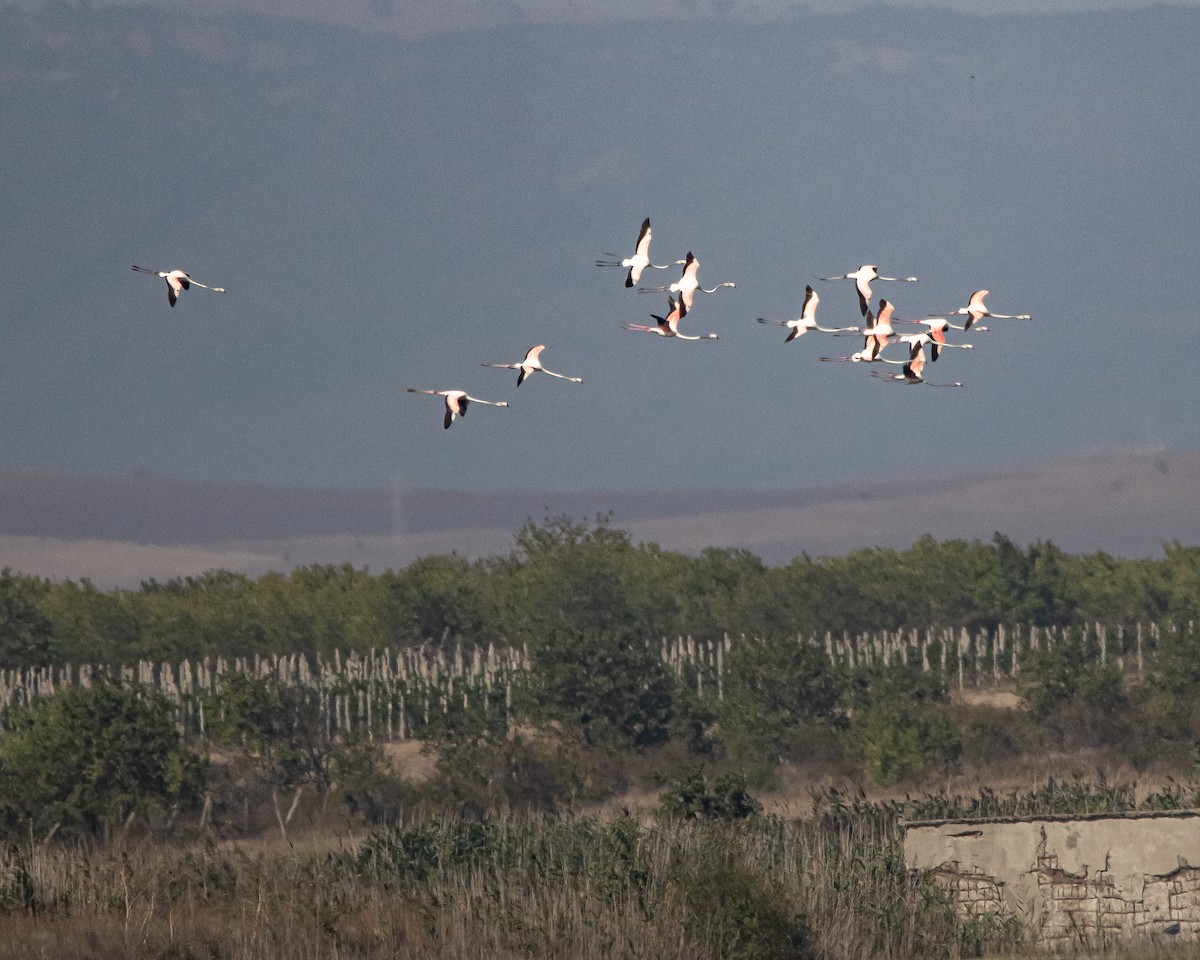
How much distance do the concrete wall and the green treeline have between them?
2392 inches

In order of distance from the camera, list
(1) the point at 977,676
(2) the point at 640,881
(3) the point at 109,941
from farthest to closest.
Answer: (1) the point at 977,676 < (2) the point at 640,881 < (3) the point at 109,941

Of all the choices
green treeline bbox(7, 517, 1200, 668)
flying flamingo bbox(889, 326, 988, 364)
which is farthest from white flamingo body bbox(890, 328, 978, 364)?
green treeline bbox(7, 517, 1200, 668)

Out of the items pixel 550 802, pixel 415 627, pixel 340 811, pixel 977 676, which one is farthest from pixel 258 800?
pixel 415 627

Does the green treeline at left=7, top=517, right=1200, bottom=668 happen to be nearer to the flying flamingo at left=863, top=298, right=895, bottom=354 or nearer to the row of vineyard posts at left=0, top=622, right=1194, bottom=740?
the row of vineyard posts at left=0, top=622, right=1194, bottom=740

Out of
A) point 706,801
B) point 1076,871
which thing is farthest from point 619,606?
point 1076,871

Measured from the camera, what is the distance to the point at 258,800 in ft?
205

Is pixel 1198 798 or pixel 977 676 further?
pixel 977 676

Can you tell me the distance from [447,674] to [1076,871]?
47.9 m

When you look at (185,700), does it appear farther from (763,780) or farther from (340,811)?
(763,780)

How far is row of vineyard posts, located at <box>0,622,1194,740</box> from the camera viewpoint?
7131 cm

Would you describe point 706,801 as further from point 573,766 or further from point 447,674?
point 447,674

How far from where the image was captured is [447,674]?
3049 inches

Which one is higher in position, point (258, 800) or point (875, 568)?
point (875, 568)

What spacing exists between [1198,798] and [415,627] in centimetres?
6343
